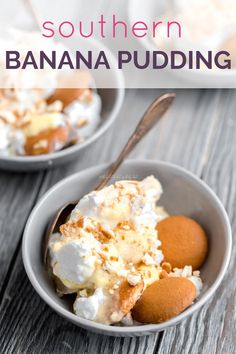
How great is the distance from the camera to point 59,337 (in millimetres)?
1323

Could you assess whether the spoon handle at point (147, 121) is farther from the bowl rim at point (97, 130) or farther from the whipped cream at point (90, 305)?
the whipped cream at point (90, 305)

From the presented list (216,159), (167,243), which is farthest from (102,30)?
(167,243)

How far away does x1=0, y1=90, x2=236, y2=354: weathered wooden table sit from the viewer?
1314mm

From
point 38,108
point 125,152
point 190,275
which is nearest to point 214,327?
point 190,275

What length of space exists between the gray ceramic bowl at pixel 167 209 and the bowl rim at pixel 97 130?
11cm

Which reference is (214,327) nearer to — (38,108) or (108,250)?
(108,250)

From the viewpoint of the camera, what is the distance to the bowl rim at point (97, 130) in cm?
151

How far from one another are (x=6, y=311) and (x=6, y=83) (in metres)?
0.52

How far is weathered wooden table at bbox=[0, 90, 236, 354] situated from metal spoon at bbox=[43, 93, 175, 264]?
0.41 feet

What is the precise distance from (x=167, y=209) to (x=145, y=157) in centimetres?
21

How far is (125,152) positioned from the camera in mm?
1465

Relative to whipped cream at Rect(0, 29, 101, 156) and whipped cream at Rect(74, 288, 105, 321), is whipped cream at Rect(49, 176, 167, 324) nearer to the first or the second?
whipped cream at Rect(74, 288, 105, 321)

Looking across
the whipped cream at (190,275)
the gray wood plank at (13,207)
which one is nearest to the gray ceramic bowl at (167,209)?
the whipped cream at (190,275)

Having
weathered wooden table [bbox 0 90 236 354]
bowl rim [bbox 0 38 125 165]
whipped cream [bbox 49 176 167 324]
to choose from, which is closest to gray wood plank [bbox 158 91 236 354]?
weathered wooden table [bbox 0 90 236 354]
